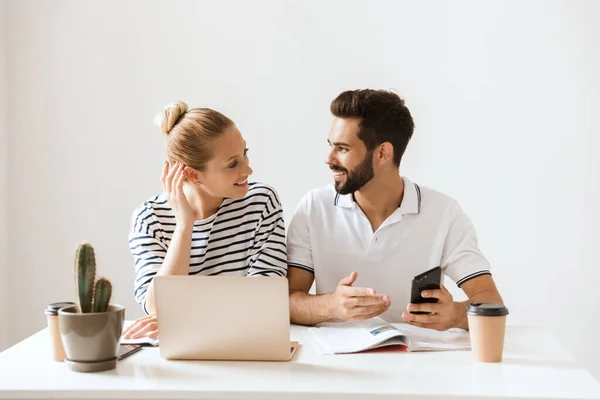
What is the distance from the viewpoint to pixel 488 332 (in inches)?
60.8

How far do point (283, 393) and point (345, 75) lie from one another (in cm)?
238

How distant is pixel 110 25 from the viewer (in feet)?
11.7

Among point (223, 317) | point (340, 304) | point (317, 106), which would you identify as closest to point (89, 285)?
point (223, 317)

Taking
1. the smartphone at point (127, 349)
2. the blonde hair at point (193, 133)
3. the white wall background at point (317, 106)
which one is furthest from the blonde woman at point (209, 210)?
the white wall background at point (317, 106)

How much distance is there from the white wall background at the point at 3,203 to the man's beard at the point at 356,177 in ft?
6.48

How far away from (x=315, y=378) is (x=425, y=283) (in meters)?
0.43

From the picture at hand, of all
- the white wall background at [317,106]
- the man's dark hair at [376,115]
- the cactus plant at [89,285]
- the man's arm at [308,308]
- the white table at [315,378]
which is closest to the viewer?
the white table at [315,378]

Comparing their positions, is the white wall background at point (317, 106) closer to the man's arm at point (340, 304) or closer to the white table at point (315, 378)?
the man's arm at point (340, 304)

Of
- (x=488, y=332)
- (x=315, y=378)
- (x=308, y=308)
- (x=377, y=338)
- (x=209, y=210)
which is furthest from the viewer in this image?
(x=209, y=210)

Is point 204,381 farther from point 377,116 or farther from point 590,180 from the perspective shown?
point 590,180

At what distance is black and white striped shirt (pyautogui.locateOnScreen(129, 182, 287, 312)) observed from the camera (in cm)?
216

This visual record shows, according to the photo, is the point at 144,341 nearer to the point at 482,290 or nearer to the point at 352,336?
the point at 352,336

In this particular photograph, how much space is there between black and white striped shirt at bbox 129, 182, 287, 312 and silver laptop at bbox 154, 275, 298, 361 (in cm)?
58

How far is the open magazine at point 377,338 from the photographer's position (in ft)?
5.45
